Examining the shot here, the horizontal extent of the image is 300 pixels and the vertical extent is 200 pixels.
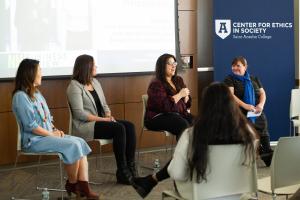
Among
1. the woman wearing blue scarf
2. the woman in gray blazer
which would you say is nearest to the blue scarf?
the woman wearing blue scarf

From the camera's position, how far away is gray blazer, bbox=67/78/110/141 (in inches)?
202

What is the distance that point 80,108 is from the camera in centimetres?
514

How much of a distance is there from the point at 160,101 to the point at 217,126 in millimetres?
2368

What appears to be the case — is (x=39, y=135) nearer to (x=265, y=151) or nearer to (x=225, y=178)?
(x=225, y=178)

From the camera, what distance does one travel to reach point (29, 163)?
6.08m

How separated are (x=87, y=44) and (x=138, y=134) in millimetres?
1339

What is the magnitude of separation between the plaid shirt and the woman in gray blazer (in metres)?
0.40

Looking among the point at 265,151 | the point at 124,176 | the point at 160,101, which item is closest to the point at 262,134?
the point at 265,151

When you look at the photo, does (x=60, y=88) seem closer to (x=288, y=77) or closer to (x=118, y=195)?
(x=118, y=195)

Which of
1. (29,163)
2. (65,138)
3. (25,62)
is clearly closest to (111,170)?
(29,163)

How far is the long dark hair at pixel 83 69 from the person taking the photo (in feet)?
17.1

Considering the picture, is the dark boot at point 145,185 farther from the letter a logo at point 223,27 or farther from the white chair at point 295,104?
the letter a logo at point 223,27

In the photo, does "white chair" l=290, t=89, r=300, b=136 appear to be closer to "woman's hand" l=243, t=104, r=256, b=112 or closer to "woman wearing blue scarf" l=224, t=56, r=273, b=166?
"woman wearing blue scarf" l=224, t=56, r=273, b=166

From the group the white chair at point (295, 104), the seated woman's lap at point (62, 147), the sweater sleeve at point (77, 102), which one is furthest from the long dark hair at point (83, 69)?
the white chair at point (295, 104)
